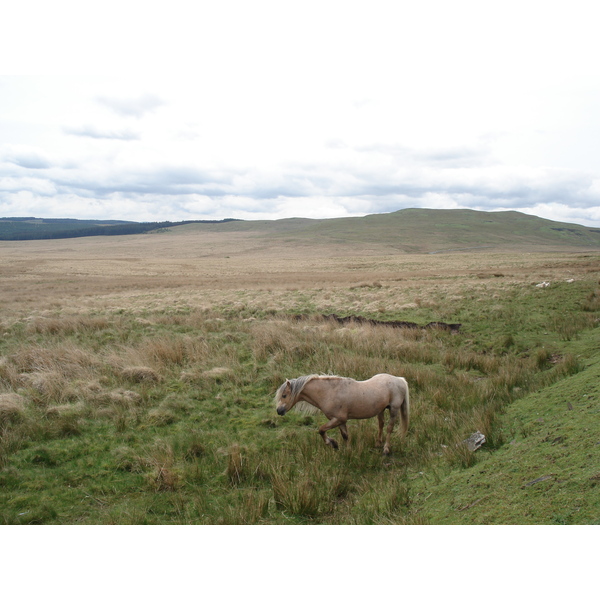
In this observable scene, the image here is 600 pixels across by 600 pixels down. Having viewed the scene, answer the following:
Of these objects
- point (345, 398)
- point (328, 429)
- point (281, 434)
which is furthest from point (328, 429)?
point (281, 434)

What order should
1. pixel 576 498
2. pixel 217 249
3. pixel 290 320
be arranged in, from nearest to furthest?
pixel 576 498, pixel 290 320, pixel 217 249

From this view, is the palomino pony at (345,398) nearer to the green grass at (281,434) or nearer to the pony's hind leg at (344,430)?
the pony's hind leg at (344,430)

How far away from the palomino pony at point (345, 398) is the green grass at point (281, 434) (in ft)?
1.43

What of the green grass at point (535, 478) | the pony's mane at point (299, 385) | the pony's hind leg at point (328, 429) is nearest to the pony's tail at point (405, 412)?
the pony's hind leg at point (328, 429)

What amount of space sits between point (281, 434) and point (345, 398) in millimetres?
1478

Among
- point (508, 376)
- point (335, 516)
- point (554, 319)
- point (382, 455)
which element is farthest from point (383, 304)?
point (335, 516)

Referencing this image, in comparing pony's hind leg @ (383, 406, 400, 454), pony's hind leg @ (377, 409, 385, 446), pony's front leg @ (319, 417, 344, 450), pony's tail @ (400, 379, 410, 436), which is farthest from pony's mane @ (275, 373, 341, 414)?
pony's tail @ (400, 379, 410, 436)

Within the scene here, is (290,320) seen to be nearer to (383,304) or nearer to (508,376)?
(383,304)

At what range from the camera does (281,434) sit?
289 inches

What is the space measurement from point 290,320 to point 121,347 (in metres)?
7.82

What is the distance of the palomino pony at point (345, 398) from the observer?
6.74m

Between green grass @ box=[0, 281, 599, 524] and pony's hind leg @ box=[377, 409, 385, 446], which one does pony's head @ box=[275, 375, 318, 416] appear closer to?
green grass @ box=[0, 281, 599, 524]

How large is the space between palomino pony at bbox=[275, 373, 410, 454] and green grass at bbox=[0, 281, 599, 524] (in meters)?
0.43

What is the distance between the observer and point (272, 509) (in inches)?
199
